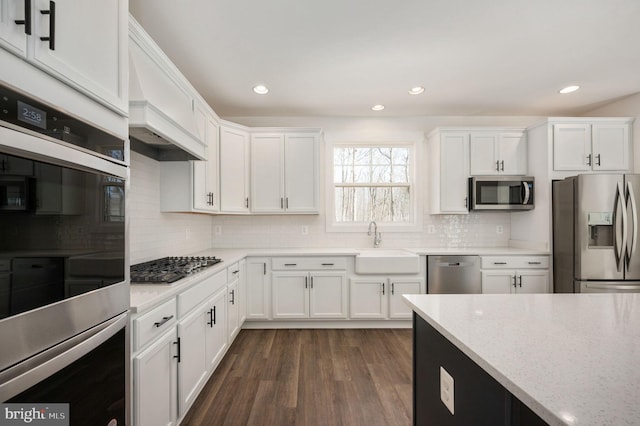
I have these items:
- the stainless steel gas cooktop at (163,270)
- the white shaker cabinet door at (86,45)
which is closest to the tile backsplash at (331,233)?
the stainless steel gas cooktop at (163,270)

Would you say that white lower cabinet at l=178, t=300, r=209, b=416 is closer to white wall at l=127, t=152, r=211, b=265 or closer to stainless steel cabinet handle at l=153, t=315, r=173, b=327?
stainless steel cabinet handle at l=153, t=315, r=173, b=327

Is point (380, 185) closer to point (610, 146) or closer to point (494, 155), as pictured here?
point (494, 155)

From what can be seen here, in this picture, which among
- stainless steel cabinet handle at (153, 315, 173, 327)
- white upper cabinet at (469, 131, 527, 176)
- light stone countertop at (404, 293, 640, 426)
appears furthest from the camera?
white upper cabinet at (469, 131, 527, 176)

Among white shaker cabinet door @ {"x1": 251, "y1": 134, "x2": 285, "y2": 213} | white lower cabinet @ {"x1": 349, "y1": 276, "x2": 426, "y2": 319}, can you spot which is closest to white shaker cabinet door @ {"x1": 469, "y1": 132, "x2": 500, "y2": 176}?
white lower cabinet @ {"x1": 349, "y1": 276, "x2": 426, "y2": 319}

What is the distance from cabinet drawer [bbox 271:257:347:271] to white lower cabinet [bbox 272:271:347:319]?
69 mm

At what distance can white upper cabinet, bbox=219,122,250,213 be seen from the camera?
11.0 ft

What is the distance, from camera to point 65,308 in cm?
87

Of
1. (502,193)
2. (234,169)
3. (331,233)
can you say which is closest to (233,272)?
(234,169)

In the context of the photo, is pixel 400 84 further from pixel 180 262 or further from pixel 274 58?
pixel 180 262

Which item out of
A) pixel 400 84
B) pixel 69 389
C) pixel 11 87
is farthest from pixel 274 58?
pixel 69 389

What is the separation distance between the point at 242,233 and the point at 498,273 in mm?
3189

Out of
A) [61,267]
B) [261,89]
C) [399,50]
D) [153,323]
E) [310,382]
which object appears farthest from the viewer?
[261,89]

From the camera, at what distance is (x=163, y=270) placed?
202 cm

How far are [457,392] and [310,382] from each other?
1.62 metres
